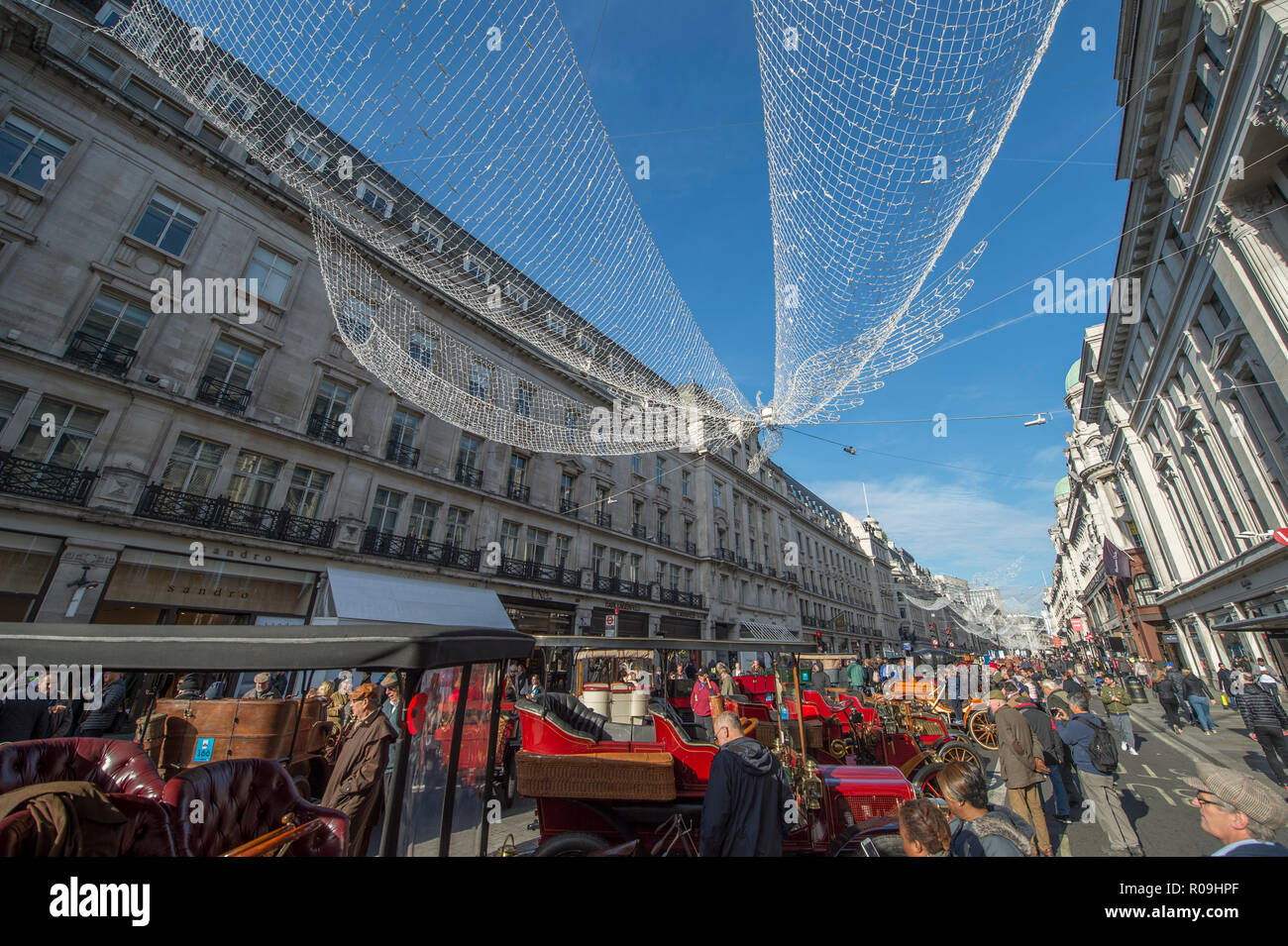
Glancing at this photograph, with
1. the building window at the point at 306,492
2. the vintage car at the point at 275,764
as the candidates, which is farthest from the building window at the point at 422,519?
the vintage car at the point at 275,764

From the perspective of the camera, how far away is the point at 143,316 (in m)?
13.6

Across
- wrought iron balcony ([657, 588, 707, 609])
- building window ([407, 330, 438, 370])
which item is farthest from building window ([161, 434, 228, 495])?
wrought iron balcony ([657, 588, 707, 609])

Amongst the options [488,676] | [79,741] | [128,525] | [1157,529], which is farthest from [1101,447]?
[128,525]

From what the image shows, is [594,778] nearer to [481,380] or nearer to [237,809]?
[237,809]

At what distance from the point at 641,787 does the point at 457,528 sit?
16.9 meters

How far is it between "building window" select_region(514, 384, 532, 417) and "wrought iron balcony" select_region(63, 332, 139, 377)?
1170 centimetres

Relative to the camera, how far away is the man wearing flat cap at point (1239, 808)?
8.02 ft

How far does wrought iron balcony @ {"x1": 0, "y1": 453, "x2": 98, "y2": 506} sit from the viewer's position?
11.0m

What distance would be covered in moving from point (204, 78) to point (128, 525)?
437 inches

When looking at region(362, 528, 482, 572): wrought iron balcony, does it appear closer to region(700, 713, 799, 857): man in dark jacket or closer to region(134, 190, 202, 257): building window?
region(134, 190, 202, 257): building window

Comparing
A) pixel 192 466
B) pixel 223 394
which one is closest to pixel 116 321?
pixel 223 394

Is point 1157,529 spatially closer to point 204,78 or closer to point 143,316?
point 204,78

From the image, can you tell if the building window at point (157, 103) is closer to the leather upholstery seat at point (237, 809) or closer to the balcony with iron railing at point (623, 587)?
the leather upholstery seat at point (237, 809)

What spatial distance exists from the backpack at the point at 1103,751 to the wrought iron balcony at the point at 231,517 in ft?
58.9
